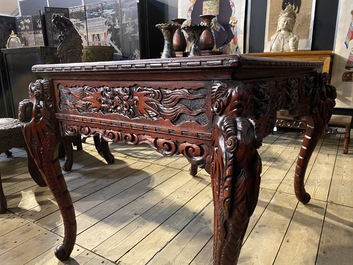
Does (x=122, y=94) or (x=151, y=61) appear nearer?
(x=151, y=61)

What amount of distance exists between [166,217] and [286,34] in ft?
7.42

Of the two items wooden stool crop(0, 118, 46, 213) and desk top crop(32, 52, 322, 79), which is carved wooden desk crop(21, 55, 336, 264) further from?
wooden stool crop(0, 118, 46, 213)

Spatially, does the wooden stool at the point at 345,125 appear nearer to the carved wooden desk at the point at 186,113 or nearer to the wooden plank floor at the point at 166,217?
the wooden plank floor at the point at 166,217

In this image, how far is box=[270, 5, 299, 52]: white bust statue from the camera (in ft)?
8.65

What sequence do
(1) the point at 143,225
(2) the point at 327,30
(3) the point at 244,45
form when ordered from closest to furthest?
1. (1) the point at 143,225
2. (2) the point at 327,30
3. (3) the point at 244,45

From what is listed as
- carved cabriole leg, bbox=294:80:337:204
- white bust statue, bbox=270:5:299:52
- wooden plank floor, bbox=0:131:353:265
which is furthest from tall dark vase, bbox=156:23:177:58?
white bust statue, bbox=270:5:299:52

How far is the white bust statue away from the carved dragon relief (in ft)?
7.95

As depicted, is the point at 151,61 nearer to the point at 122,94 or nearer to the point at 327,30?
the point at 122,94

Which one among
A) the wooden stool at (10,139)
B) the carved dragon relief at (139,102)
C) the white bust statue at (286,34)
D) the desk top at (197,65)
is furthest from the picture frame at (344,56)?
the wooden stool at (10,139)

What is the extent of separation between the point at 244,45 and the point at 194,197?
83.9 inches

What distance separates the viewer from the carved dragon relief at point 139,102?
63 cm

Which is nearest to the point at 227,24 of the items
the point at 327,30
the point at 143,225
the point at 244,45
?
the point at 244,45

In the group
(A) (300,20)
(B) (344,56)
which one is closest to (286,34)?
(A) (300,20)

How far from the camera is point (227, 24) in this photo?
10.1ft
